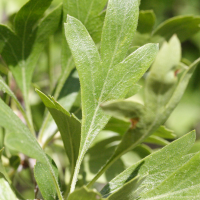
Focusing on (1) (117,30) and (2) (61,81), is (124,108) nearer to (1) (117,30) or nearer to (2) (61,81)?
(1) (117,30)

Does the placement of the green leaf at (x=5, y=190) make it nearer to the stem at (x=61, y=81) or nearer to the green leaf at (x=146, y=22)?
the stem at (x=61, y=81)

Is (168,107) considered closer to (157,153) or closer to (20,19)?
(157,153)

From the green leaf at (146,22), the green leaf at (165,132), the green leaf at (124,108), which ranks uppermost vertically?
the green leaf at (146,22)

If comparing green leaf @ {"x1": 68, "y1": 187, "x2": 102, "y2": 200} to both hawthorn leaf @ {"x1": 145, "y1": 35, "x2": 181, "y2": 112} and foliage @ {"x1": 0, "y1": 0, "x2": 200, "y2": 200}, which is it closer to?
foliage @ {"x1": 0, "y1": 0, "x2": 200, "y2": 200}

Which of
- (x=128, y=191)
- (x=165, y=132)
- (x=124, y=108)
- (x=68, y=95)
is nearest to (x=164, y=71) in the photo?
(x=124, y=108)

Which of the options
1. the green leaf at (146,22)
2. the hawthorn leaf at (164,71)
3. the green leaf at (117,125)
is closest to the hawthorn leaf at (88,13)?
the green leaf at (146,22)

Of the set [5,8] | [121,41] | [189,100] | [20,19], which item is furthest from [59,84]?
[189,100]

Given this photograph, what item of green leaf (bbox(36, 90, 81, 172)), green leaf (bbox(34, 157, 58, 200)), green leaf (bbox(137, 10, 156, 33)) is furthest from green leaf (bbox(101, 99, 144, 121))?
green leaf (bbox(137, 10, 156, 33))
